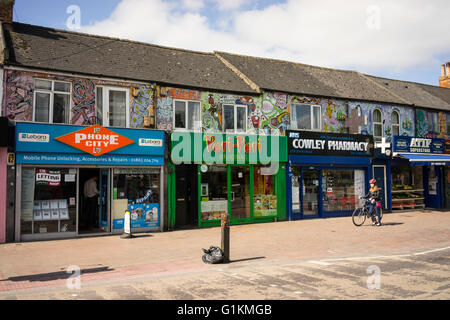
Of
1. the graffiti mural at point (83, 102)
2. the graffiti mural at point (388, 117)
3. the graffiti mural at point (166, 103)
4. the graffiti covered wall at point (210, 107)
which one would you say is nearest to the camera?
the graffiti mural at point (83, 102)

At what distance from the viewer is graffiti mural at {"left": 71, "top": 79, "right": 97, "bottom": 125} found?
43.9 ft

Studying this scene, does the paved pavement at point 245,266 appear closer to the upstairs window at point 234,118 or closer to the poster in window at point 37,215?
the poster in window at point 37,215

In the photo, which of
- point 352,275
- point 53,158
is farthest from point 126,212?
point 352,275

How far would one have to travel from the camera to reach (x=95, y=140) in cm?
1322

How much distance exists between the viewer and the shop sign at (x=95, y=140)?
1287cm

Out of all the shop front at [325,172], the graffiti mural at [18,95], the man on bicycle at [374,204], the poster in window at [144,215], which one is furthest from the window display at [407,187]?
the graffiti mural at [18,95]

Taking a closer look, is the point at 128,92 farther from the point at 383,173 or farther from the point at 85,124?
the point at 383,173

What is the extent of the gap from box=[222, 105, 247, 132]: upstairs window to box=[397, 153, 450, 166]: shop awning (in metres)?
9.07

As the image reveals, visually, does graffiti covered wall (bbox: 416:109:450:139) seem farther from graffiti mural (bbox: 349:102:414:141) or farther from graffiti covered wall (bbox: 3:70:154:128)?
graffiti covered wall (bbox: 3:70:154:128)

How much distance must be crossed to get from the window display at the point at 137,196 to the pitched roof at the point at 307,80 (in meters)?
6.79

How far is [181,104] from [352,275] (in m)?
10.4

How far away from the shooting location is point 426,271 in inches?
285

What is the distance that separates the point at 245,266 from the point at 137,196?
23.3ft
